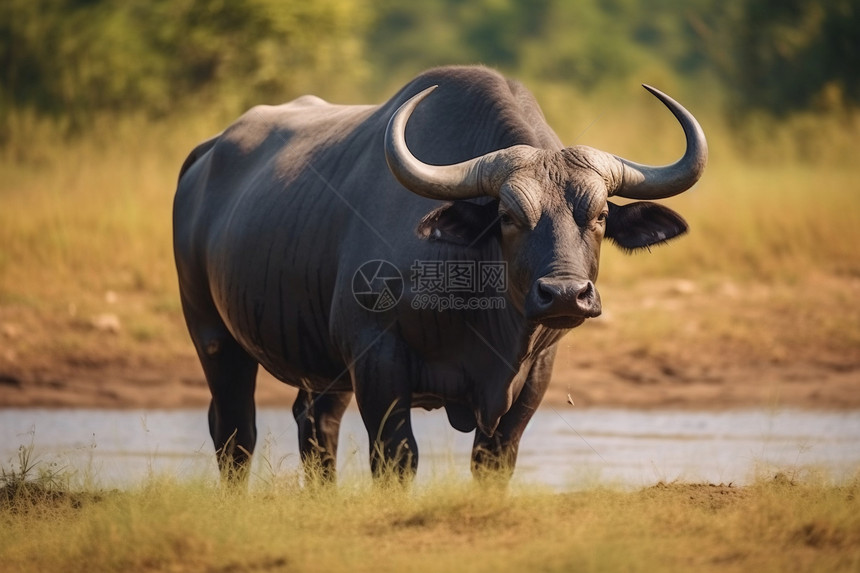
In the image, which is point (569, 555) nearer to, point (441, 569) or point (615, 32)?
point (441, 569)

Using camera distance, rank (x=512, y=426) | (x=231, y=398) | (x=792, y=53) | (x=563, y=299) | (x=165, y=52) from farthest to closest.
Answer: (x=792, y=53) → (x=165, y=52) → (x=231, y=398) → (x=512, y=426) → (x=563, y=299)

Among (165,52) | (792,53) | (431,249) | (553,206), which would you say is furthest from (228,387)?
(792,53)

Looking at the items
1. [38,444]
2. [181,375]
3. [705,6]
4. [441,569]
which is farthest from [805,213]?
[705,6]

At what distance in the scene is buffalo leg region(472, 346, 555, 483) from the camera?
6586 mm

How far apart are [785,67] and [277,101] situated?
1059 cm

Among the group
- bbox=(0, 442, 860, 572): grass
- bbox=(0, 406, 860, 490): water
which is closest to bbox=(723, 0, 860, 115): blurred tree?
bbox=(0, 406, 860, 490): water

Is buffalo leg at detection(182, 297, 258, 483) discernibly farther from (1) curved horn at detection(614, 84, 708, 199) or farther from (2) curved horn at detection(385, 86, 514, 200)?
(1) curved horn at detection(614, 84, 708, 199)

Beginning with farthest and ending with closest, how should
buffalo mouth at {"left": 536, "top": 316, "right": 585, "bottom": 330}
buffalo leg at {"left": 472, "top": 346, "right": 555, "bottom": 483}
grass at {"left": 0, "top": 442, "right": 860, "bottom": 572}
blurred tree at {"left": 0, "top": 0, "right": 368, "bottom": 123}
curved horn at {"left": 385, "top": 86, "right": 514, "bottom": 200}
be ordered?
1. blurred tree at {"left": 0, "top": 0, "right": 368, "bottom": 123}
2. buffalo leg at {"left": 472, "top": 346, "right": 555, "bottom": 483}
3. curved horn at {"left": 385, "top": 86, "right": 514, "bottom": 200}
4. buffalo mouth at {"left": 536, "top": 316, "right": 585, "bottom": 330}
5. grass at {"left": 0, "top": 442, "right": 860, "bottom": 572}

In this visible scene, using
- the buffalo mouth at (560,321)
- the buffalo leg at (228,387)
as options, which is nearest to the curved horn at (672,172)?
the buffalo mouth at (560,321)

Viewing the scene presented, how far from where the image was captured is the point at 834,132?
1819 cm

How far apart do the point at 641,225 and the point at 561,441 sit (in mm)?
3890

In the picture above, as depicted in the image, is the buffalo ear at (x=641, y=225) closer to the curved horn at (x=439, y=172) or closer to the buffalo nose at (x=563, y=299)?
the curved horn at (x=439, y=172)

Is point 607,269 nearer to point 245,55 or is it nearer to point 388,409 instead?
point 388,409

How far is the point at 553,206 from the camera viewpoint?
19.1ft
